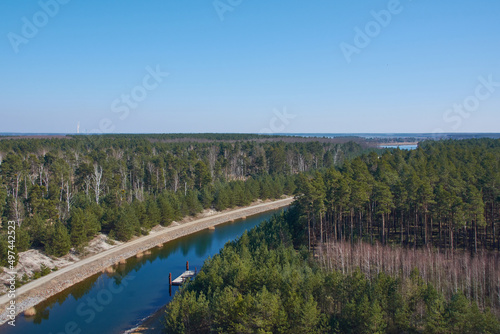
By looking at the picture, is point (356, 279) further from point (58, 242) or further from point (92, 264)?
point (58, 242)

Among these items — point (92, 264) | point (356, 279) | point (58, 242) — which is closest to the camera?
point (356, 279)

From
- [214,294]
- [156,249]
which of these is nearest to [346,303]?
[214,294]

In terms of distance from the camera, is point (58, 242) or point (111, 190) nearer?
point (58, 242)

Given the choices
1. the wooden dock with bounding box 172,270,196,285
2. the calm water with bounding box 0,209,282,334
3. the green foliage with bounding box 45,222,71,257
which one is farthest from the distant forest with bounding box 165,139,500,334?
the green foliage with bounding box 45,222,71,257

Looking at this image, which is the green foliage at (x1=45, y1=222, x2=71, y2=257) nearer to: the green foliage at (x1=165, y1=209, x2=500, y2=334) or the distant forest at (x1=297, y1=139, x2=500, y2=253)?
the green foliage at (x1=165, y1=209, x2=500, y2=334)

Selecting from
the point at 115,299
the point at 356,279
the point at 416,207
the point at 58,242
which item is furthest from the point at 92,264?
the point at 416,207

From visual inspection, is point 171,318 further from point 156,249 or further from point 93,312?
point 156,249

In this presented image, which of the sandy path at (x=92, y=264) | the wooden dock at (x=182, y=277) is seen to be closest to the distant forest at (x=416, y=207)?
the wooden dock at (x=182, y=277)
